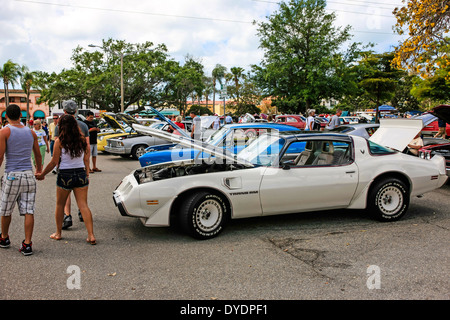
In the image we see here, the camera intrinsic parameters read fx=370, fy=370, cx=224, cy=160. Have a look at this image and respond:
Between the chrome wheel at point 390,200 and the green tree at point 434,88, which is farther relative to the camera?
the green tree at point 434,88

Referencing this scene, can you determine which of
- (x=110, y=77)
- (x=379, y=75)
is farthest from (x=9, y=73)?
(x=379, y=75)

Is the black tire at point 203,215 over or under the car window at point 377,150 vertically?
under

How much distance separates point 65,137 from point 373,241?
415 cm

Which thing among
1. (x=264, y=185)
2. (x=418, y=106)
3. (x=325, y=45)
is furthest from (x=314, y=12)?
(x=418, y=106)

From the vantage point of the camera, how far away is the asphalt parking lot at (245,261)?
343cm

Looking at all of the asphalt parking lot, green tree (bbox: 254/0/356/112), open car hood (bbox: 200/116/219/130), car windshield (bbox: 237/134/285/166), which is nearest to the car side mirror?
car windshield (bbox: 237/134/285/166)

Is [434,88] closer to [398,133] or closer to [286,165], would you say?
[398,133]

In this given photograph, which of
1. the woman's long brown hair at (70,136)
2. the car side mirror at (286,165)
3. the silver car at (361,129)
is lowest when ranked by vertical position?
the car side mirror at (286,165)

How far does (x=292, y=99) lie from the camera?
30156mm

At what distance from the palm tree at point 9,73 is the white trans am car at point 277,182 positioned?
60.7 m

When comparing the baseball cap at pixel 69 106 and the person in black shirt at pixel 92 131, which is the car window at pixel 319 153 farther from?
the person in black shirt at pixel 92 131

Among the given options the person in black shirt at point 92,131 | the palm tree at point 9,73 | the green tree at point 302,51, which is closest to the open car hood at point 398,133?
the person in black shirt at point 92,131

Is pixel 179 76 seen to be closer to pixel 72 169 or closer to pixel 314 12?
pixel 314 12

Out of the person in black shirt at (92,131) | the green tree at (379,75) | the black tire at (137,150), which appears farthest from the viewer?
the green tree at (379,75)
